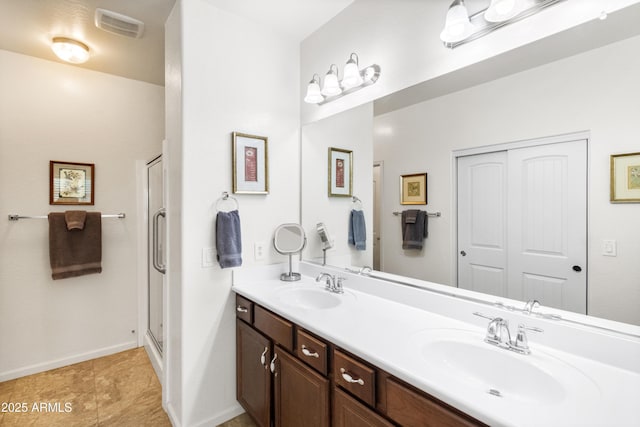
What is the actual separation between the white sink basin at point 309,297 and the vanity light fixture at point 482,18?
1.34m

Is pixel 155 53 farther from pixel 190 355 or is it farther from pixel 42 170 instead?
pixel 190 355

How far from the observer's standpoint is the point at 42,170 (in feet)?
8.25

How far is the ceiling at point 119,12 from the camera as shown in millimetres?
1851

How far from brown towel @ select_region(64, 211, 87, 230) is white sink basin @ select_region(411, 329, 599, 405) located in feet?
8.94

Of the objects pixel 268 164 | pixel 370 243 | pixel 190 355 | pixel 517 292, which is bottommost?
pixel 190 355

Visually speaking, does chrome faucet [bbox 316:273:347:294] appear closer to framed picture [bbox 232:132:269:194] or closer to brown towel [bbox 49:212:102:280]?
framed picture [bbox 232:132:269:194]

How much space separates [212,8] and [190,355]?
2104 millimetres

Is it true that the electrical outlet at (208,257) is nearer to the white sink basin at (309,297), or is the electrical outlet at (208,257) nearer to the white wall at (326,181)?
the white sink basin at (309,297)

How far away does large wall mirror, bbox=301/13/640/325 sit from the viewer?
0.96 meters

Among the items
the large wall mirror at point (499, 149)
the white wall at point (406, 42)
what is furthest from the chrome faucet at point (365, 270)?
the white wall at point (406, 42)

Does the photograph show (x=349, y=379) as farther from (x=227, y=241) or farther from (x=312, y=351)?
(x=227, y=241)

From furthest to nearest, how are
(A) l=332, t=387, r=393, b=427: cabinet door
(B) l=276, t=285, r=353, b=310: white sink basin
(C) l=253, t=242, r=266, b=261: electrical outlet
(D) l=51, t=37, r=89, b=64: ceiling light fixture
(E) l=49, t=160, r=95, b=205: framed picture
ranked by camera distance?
(E) l=49, t=160, r=95, b=205: framed picture, (D) l=51, t=37, r=89, b=64: ceiling light fixture, (C) l=253, t=242, r=266, b=261: electrical outlet, (B) l=276, t=285, r=353, b=310: white sink basin, (A) l=332, t=387, r=393, b=427: cabinet door

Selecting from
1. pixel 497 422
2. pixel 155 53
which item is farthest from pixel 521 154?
pixel 155 53

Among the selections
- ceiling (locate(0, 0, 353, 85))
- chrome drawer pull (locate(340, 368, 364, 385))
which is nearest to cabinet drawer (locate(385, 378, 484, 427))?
chrome drawer pull (locate(340, 368, 364, 385))
